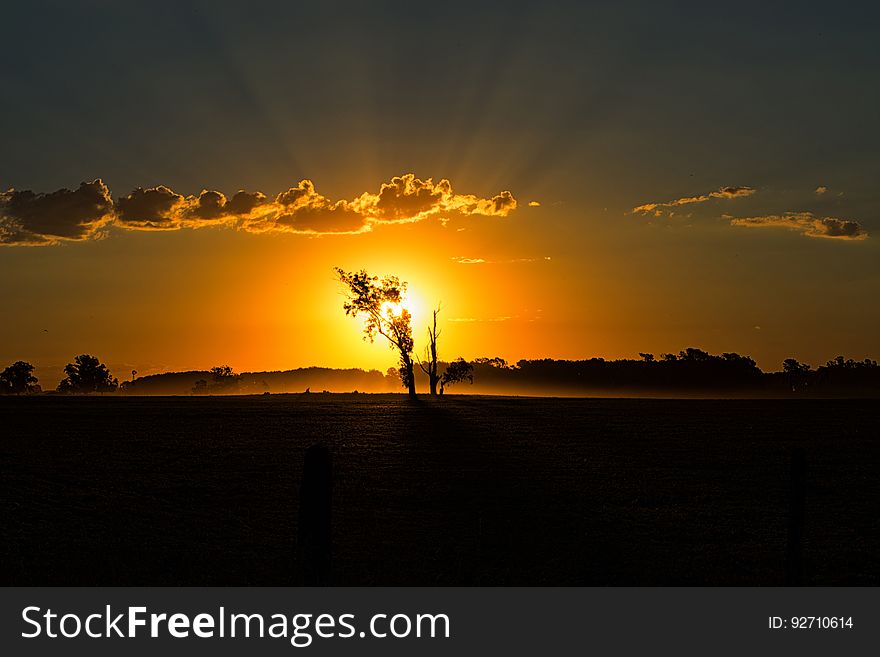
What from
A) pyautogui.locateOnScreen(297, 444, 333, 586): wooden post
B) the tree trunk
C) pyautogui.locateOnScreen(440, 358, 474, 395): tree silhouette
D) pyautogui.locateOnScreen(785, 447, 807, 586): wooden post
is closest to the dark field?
pyautogui.locateOnScreen(297, 444, 333, 586): wooden post

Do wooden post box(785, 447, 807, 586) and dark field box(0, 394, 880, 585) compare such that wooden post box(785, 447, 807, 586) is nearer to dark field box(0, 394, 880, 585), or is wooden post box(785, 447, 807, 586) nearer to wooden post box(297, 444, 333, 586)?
dark field box(0, 394, 880, 585)

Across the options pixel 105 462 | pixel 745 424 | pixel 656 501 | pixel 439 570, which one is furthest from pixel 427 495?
pixel 745 424

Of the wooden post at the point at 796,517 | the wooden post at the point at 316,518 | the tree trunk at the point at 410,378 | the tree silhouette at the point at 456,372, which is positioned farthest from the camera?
the tree silhouette at the point at 456,372

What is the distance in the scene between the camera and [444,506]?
24750mm

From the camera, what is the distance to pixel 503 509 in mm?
23812

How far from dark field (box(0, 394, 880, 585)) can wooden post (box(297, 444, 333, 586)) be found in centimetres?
126

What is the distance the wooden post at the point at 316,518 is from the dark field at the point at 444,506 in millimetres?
1262

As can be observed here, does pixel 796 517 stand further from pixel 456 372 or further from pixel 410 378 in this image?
pixel 456 372

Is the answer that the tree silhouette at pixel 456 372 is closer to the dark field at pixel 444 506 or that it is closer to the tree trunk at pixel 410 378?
the tree trunk at pixel 410 378

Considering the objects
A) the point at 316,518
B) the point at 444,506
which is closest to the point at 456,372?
the point at 444,506

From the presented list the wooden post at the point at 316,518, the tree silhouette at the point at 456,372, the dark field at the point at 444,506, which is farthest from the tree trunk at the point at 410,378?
the wooden post at the point at 316,518

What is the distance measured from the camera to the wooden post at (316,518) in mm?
10211

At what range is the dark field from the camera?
17.2m

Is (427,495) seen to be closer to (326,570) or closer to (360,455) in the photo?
(360,455)
